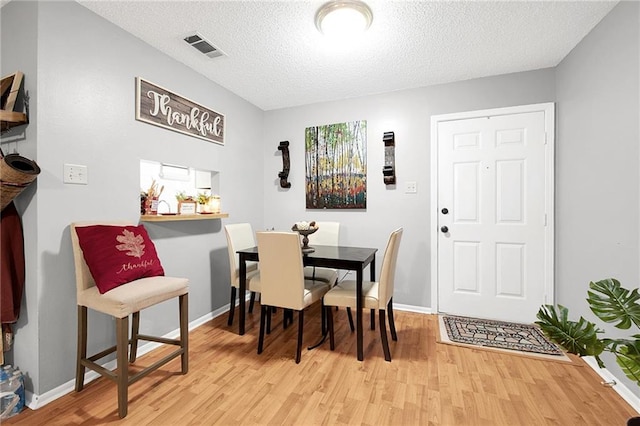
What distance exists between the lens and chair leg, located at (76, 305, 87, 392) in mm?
1741

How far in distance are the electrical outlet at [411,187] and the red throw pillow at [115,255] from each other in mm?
2438

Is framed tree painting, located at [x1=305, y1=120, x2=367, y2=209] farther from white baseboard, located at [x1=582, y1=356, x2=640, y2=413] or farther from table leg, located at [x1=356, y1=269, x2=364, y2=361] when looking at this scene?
white baseboard, located at [x1=582, y1=356, x2=640, y2=413]

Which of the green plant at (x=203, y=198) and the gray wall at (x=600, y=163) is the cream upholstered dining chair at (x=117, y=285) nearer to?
the green plant at (x=203, y=198)

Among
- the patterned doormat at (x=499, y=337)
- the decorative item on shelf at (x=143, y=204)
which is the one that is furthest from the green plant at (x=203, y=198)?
the patterned doormat at (x=499, y=337)

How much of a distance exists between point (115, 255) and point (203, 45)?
168 cm

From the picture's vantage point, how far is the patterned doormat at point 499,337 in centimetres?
226

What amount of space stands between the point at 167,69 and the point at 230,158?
996 millimetres

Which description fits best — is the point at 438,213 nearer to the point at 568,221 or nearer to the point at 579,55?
the point at 568,221

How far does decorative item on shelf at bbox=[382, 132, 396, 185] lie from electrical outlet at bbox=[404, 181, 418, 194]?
138 millimetres

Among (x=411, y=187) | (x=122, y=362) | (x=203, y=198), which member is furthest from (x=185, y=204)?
(x=411, y=187)

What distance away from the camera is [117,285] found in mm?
1689

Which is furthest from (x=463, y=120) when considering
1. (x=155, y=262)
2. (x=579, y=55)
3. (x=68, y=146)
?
(x=68, y=146)

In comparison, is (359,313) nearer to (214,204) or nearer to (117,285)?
(117,285)

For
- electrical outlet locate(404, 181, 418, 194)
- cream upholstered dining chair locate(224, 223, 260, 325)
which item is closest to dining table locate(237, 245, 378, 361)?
cream upholstered dining chair locate(224, 223, 260, 325)
